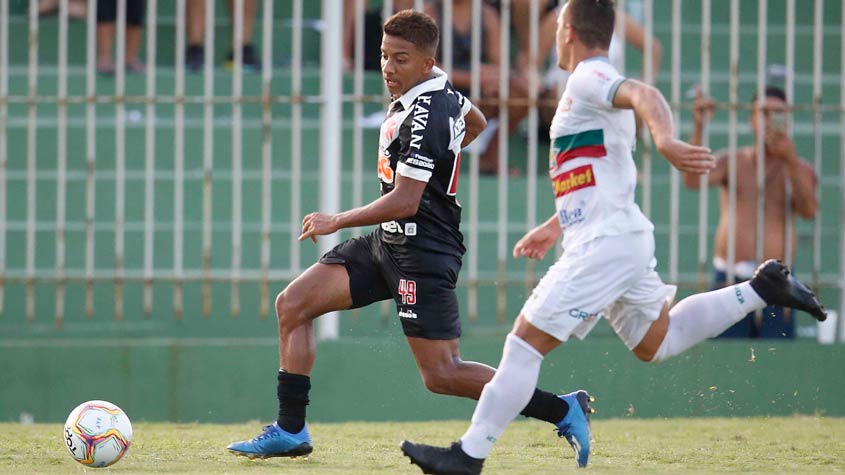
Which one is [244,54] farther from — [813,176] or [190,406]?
[813,176]

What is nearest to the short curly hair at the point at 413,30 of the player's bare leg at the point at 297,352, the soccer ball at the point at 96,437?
the player's bare leg at the point at 297,352

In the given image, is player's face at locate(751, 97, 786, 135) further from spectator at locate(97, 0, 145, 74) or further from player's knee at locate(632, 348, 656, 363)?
spectator at locate(97, 0, 145, 74)

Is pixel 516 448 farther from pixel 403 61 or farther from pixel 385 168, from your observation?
pixel 403 61

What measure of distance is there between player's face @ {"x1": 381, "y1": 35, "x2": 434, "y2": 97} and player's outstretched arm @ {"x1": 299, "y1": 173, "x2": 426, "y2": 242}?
482 mm

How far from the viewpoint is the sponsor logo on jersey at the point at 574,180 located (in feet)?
18.9

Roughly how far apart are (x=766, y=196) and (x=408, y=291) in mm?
4367

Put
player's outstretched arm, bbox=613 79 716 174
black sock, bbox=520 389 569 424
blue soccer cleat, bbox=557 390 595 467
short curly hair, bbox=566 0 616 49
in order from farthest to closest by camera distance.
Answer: black sock, bbox=520 389 569 424 < blue soccer cleat, bbox=557 390 595 467 < short curly hair, bbox=566 0 616 49 < player's outstretched arm, bbox=613 79 716 174

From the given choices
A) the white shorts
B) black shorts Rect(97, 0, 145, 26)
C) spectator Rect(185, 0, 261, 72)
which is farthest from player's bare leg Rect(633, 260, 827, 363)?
black shorts Rect(97, 0, 145, 26)

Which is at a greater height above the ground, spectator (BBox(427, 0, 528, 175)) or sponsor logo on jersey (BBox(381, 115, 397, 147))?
spectator (BBox(427, 0, 528, 175))

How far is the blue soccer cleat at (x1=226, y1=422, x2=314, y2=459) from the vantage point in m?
6.55

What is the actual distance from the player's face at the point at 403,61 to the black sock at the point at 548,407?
5.04 feet

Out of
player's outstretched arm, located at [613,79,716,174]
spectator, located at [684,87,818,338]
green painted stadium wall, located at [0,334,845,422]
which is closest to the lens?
player's outstretched arm, located at [613,79,716,174]

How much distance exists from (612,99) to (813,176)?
4.84 metres

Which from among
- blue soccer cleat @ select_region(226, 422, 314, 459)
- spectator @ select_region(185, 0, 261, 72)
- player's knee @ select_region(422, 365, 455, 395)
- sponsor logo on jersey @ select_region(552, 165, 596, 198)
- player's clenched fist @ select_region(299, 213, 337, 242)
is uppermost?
spectator @ select_region(185, 0, 261, 72)
